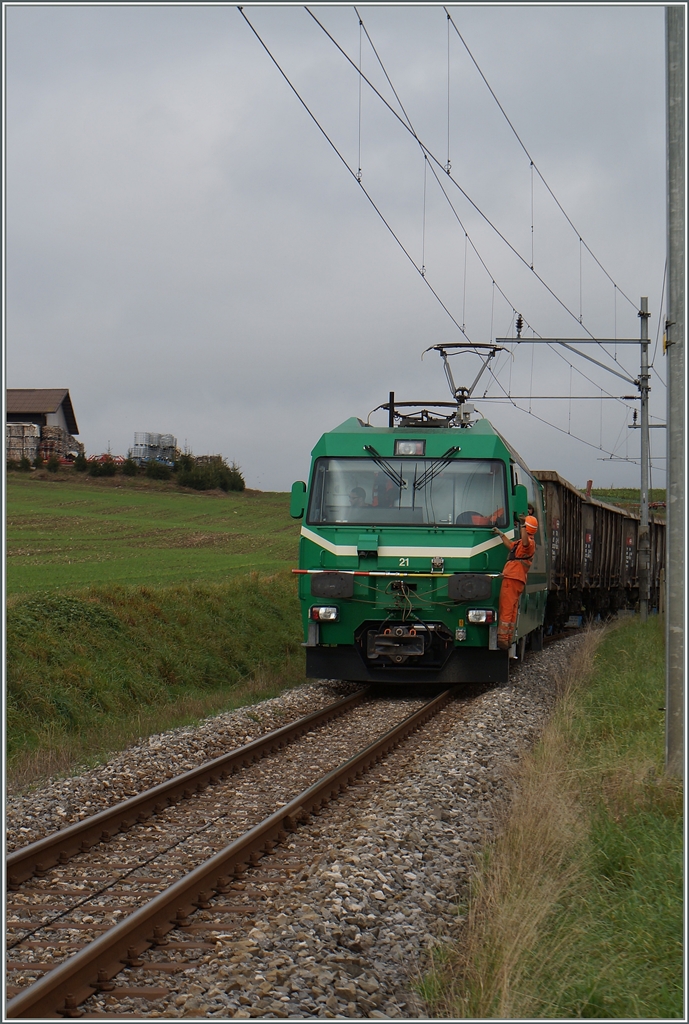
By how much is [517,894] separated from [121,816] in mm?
3166

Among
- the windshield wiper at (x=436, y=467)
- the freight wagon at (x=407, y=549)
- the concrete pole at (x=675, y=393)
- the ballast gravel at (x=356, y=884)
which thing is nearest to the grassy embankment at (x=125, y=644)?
the ballast gravel at (x=356, y=884)

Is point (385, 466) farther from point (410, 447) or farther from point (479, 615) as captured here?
point (479, 615)

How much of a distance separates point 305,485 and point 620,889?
8.00 meters

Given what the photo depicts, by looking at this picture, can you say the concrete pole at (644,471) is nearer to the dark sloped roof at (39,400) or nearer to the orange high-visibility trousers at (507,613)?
the orange high-visibility trousers at (507,613)

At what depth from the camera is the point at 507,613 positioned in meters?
12.2

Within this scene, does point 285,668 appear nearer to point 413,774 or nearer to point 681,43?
point 413,774

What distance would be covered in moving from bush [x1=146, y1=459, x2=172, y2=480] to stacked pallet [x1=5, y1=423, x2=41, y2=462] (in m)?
7.37

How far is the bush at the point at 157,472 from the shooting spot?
6141 cm

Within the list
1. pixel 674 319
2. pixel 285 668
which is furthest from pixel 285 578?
pixel 674 319

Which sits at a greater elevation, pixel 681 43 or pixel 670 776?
pixel 681 43

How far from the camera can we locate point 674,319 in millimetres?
7070

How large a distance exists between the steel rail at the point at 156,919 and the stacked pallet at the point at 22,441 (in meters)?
55.5

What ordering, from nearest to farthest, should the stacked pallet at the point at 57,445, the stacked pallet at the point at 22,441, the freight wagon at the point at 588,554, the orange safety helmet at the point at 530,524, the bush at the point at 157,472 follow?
the orange safety helmet at the point at 530,524 → the freight wagon at the point at 588,554 → the stacked pallet at the point at 22,441 → the bush at the point at 157,472 → the stacked pallet at the point at 57,445

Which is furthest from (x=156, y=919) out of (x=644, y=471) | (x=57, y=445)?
(x=57, y=445)
